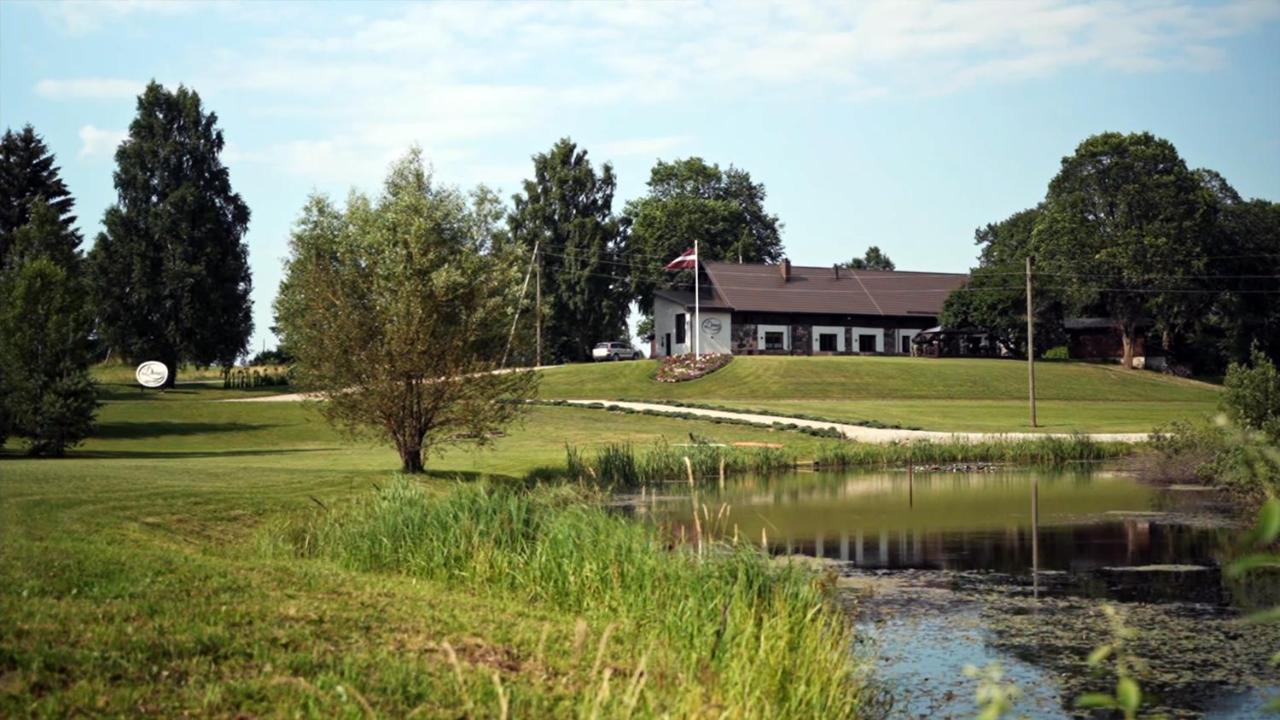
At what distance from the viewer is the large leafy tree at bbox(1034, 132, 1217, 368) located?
266 feet

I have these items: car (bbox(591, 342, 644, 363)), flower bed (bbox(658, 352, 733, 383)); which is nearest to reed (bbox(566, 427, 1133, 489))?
flower bed (bbox(658, 352, 733, 383))

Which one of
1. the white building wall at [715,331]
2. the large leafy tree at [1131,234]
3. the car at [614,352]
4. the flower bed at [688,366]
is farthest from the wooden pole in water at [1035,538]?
the car at [614,352]

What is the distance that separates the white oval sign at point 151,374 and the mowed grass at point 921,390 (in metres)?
17.7

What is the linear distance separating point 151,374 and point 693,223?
52.6 m

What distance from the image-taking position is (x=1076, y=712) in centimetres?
1143

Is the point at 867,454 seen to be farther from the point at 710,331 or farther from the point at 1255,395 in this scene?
the point at 710,331

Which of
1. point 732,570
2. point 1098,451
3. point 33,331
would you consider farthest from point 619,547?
point 1098,451

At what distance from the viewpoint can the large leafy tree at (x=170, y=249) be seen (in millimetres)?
66125

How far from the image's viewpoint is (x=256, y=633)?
9.61m

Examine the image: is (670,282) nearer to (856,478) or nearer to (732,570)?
(856,478)

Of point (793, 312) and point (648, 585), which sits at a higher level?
point (793, 312)

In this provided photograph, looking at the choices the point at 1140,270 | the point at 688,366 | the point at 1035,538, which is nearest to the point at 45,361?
the point at 1035,538

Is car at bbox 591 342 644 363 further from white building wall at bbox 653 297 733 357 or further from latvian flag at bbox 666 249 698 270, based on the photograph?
latvian flag at bbox 666 249 698 270

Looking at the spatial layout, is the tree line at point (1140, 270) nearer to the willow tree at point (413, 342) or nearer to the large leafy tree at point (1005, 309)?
the large leafy tree at point (1005, 309)
